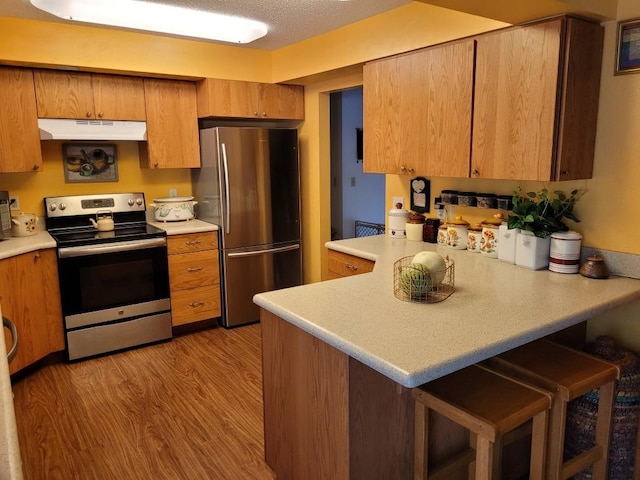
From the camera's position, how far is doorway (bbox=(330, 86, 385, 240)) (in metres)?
6.16

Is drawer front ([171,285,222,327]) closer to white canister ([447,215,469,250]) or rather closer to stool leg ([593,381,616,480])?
white canister ([447,215,469,250])

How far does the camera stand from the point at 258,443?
240 cm

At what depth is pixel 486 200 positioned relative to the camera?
8.56ft

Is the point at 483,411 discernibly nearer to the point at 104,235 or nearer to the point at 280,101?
the point at 104,235

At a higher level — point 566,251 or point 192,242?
point 566,251

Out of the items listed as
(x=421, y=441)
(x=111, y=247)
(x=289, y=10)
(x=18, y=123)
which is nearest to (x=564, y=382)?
(x=421, y=441)

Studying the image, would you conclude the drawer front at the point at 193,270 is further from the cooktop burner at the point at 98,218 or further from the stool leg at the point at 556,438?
the stool leg at the point at 556,438

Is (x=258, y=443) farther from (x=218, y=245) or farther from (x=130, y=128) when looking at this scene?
(x=130, y=128)

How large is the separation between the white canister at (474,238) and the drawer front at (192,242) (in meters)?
2.01

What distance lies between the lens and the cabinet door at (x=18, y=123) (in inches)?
123

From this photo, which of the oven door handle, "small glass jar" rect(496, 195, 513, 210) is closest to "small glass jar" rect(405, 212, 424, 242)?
"small glass jar" rect(496, 195, 513, 210)

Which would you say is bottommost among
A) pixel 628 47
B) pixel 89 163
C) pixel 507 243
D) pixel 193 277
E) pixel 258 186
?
pixel 193 277

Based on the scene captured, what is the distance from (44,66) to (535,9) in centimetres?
298

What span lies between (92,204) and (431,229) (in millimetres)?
2599
